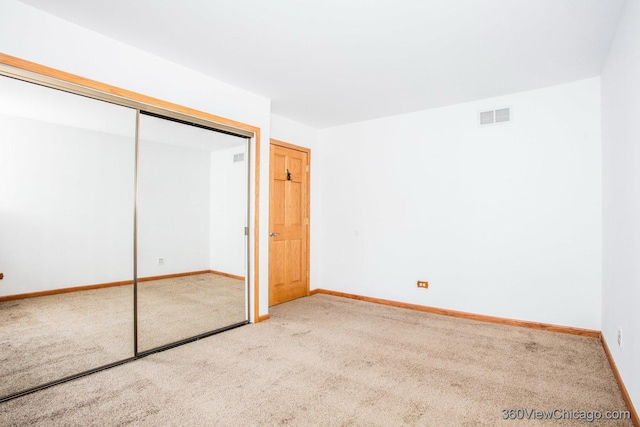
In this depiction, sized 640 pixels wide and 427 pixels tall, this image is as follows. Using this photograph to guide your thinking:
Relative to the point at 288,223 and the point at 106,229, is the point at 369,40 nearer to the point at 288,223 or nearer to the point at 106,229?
the point at 288,223

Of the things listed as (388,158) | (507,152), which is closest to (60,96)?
(388,158)

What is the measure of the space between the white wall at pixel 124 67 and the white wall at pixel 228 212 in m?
0.18

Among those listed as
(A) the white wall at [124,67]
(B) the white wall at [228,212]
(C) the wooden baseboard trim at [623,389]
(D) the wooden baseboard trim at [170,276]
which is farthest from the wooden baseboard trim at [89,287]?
(C) the wooden baseboard trim at [623,389]

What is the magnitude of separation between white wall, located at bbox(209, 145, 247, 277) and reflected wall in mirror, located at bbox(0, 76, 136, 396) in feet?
3.33

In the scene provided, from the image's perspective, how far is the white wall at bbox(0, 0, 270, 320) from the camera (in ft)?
7.14

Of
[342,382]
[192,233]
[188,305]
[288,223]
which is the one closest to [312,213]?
[288,223]

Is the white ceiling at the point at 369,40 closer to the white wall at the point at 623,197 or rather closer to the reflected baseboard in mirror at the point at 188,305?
the white wall at the point at 623,197

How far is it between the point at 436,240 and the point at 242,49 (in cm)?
326

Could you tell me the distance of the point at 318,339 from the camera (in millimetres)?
3252

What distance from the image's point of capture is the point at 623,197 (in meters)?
2.28

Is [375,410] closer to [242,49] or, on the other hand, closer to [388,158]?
[242,49]

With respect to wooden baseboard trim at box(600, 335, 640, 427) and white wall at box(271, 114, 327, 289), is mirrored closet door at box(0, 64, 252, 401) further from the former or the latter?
wooden baseboard trim at box(600, 335, 640, 427)

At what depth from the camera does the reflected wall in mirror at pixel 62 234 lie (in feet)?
8.29

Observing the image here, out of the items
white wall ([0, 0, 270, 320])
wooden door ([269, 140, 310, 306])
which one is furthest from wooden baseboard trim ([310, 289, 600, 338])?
white wall ([0, 0, 270, 320])
